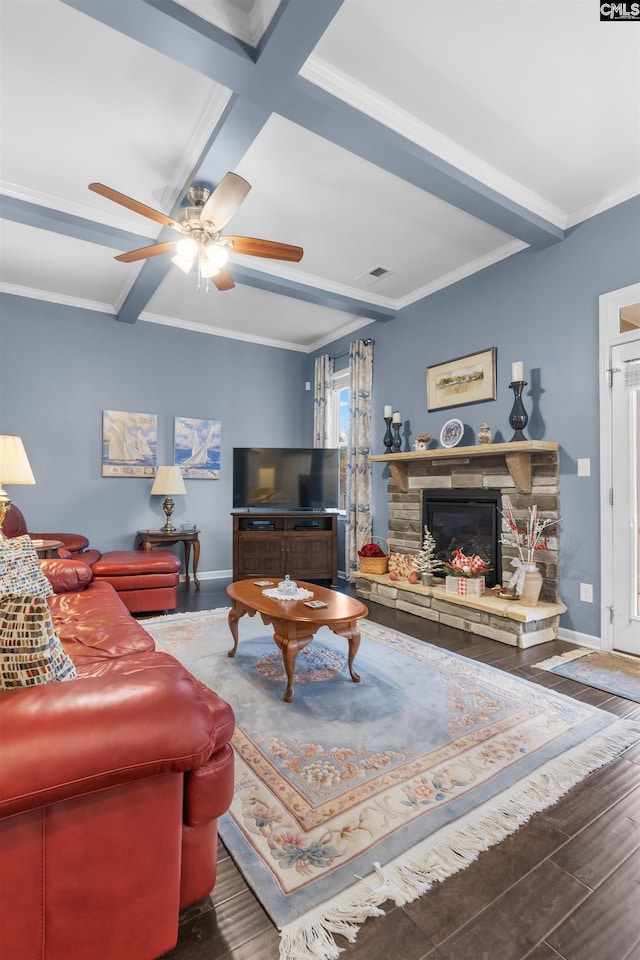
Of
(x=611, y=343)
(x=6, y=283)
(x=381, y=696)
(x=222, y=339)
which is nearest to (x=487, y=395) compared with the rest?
(x=611, y=343)

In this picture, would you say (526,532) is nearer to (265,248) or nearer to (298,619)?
(298,619)

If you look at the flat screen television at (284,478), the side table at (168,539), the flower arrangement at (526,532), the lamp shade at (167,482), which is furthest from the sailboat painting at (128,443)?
the flower arrangement at (526,532)

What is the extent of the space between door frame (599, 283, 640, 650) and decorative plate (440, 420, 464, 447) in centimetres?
123

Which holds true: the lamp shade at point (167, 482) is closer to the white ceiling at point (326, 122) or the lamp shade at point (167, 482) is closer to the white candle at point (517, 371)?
the white ceiling at point (326, 122)

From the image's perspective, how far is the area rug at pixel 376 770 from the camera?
1329 millimetres

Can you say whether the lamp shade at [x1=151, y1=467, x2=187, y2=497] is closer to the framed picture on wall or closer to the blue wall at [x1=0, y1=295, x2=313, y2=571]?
the blue wall at [x1=0, y1=295, x2=313, y2=571]

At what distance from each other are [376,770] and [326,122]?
2943mm

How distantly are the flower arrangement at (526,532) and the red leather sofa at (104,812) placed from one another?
2929 mm

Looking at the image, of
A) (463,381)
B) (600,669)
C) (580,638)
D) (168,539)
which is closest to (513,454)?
(463,381)

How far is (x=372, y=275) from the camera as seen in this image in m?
4.37

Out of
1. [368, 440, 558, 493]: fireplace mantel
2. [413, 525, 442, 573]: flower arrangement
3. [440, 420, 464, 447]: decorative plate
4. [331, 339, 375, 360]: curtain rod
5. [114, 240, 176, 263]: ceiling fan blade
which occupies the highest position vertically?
[331, 339, 375, 360]: curtain rod

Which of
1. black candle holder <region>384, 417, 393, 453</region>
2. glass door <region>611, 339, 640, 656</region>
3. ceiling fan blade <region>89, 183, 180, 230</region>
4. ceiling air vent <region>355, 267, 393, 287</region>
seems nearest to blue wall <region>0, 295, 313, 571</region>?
black candle holder <region>384, 417, 393, 453</region>

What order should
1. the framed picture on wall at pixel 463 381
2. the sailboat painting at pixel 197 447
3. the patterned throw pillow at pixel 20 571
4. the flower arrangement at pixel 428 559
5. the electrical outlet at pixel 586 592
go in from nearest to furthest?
the patterned throw pillow at pixel 20 571
the electrical outlet at pixel 586 592
the framed picture on wall at pixel 463 381
the flower arrangement at pixel 428 559
the sailboat painting at pixel 197 447

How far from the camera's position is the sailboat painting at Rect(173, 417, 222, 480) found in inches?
218
